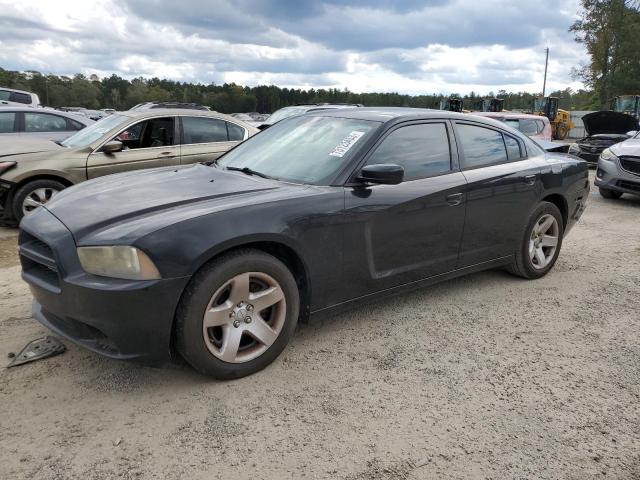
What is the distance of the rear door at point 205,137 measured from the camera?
7043mm

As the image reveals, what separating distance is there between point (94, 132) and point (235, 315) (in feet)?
17.0

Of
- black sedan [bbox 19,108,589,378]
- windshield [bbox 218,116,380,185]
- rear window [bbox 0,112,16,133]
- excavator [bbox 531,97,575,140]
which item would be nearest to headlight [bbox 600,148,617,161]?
black sedan [bbox 19,108,589,378]

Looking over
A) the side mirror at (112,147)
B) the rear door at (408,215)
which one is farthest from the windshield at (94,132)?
the rear door at (408,215)

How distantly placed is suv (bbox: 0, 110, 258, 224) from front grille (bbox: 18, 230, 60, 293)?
303 cm

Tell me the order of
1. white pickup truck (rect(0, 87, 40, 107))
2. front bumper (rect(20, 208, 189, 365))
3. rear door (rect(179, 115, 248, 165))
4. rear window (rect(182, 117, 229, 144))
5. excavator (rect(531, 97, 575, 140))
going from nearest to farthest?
front bumper (rect(20, 208, 189, 365)) → rear door (rect(179, 115, 248, 165)) → rear window (rect(182, 117, 229, 144)) → white pickup truck (rect(0, 87, 40, 107)) → excavator (rect(531, 97, 575, 140))

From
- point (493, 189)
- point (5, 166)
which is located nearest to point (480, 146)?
point (493, 189)

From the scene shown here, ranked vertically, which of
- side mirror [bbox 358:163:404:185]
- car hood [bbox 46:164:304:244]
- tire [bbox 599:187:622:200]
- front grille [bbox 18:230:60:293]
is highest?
side mirror [bbox 358:163:404:185]

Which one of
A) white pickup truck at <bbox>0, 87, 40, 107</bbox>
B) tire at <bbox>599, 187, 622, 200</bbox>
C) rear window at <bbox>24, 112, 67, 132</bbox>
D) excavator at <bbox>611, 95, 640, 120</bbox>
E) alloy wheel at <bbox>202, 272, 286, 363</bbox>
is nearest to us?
alloy wheel at <bbox>202, 272, 286, 363</bbox>

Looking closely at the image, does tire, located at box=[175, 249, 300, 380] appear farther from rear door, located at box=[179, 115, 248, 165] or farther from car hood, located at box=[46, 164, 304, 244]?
rear door, located at box=[179, 115, 248, 165]

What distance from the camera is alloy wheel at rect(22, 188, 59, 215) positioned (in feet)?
20.7

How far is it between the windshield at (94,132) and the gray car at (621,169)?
7.73 metres

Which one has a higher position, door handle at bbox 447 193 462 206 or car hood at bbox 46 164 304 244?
car hood at bbox 46 164 304 244

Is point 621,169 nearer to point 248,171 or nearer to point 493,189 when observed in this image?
point 493,189

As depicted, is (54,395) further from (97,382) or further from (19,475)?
(19,475)
